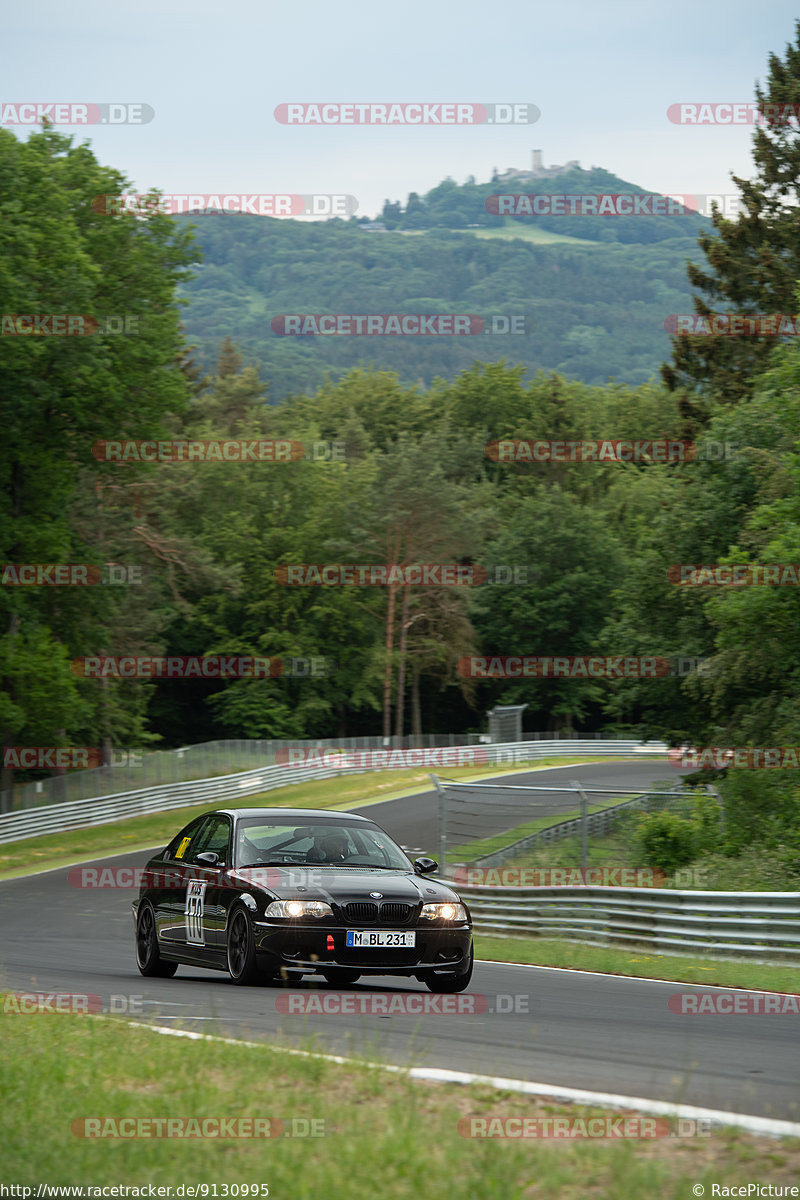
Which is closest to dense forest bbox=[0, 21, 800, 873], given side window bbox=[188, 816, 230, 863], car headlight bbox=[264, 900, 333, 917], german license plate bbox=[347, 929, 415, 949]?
side window bbox=[188, 816, 230, 863]

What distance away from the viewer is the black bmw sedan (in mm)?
10836

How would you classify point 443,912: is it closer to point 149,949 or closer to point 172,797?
point 149,949

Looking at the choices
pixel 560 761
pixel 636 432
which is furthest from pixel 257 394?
pixel 560 761

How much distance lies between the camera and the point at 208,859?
11844 millimetres

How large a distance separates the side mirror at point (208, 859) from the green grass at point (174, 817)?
22178 millimetres

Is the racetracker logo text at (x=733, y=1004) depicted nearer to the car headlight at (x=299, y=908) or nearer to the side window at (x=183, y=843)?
the car headlight at (x=299, y=908)

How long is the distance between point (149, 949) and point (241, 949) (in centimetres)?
208

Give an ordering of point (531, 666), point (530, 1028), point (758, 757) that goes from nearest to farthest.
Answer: point (530, 1028) → point (758, 757) → point (531, 666)

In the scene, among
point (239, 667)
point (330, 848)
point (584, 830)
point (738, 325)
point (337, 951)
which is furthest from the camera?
point (239, 667)

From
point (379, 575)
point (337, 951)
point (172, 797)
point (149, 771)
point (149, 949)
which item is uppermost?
point (337, 951)

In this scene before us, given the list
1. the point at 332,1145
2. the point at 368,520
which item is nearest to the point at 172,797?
the point at 368,520

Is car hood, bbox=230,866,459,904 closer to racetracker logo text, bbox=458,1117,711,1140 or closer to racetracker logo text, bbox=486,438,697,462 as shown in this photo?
racetracker logo text, bbox=458,1117,711,1140

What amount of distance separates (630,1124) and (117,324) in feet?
122

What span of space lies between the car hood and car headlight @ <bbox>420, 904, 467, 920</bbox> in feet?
0.18
